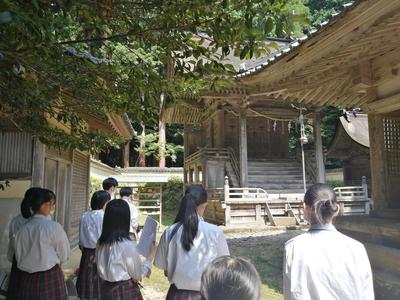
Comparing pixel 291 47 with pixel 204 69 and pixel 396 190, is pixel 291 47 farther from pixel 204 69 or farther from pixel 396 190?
pixel 396 190

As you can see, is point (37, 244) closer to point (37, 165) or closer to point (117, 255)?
point (117, 255)

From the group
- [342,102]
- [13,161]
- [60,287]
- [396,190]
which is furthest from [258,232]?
[60,287]

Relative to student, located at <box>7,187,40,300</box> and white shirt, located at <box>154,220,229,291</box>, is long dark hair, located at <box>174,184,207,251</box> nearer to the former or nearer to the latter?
white shirt, located at <box>154,220,229,291</box>

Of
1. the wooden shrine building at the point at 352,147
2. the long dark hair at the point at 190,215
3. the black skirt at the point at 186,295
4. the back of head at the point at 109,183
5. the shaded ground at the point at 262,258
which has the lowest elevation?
the shaded ground at the point at 262,258

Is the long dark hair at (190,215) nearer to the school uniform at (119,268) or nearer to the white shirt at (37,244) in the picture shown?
the school uniform at (119,268)

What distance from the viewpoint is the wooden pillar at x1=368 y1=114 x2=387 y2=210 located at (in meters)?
4.97

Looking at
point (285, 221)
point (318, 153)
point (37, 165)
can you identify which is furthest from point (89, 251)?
point (318, 153)

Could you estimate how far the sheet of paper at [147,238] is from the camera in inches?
110

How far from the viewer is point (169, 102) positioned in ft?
9.37

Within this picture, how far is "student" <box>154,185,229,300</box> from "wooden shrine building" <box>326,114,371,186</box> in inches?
559

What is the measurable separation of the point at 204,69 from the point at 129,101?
2.44 feet

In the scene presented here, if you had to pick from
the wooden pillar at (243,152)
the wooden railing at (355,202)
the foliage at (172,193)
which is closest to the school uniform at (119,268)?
the wooden pillar at (243,152)

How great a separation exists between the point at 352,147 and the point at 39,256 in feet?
50.2

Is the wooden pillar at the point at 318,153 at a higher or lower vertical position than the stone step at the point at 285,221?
higher
